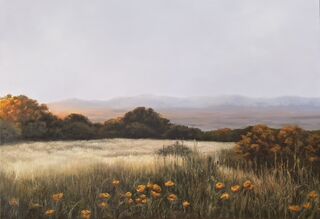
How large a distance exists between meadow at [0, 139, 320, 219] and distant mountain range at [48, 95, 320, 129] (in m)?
0.24

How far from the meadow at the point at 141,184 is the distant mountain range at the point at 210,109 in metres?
0.24

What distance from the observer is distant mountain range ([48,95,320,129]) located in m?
5.82

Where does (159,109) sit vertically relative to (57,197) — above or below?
above

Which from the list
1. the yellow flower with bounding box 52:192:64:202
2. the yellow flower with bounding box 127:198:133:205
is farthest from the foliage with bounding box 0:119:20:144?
the yellow flower with bounding box 127:198:133:205

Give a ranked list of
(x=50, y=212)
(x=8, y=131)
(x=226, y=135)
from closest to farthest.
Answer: (x=50, y=212) → (x=226, y=135) → (x=8, y=131)

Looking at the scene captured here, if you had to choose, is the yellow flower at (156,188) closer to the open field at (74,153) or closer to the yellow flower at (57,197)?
Answer: the open field at (74,153)

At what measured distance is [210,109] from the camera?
596cm

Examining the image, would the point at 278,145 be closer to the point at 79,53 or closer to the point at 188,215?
the point at 188,215

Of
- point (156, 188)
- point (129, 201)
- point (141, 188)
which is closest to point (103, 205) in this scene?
point (129, 201)

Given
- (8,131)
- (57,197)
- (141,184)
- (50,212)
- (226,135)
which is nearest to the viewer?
(50,212)

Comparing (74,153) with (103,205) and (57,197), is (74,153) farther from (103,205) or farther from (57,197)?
(103,205)

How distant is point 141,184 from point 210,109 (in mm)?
918

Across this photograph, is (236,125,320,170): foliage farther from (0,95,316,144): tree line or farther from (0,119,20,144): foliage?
(0,119,20,144): foliage

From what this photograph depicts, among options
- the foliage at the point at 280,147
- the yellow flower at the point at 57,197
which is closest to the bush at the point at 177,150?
the foliage at the point at 280,147
